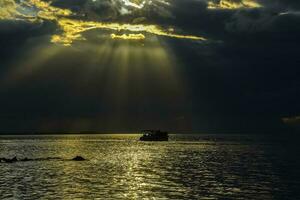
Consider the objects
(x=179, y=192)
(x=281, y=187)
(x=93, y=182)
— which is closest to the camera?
(x=179, y=192)

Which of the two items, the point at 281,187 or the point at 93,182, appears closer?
the point at 281,187

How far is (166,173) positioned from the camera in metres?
94.2

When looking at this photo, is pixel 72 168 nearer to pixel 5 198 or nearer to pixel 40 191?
pixel 40 191

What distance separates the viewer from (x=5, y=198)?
6041 centimetres

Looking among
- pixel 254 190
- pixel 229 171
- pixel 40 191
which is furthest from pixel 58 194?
pixel 229 171

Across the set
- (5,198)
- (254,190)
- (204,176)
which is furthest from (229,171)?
(5,198)

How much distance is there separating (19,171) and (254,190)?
51503mm

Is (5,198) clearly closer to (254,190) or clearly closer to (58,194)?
(58,194)

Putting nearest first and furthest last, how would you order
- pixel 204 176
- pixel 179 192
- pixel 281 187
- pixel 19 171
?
pixel 179 192 → pixel 281 187 → pixel 204 176 → pixel 19 171

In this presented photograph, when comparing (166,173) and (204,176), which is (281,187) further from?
(166,173)

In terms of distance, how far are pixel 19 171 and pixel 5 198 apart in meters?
38.1

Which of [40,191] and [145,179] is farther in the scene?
[145,179]

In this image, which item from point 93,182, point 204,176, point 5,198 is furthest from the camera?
point 204,176

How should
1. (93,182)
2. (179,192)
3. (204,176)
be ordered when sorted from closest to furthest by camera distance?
(179,192)
(93,182)
(204,176)
